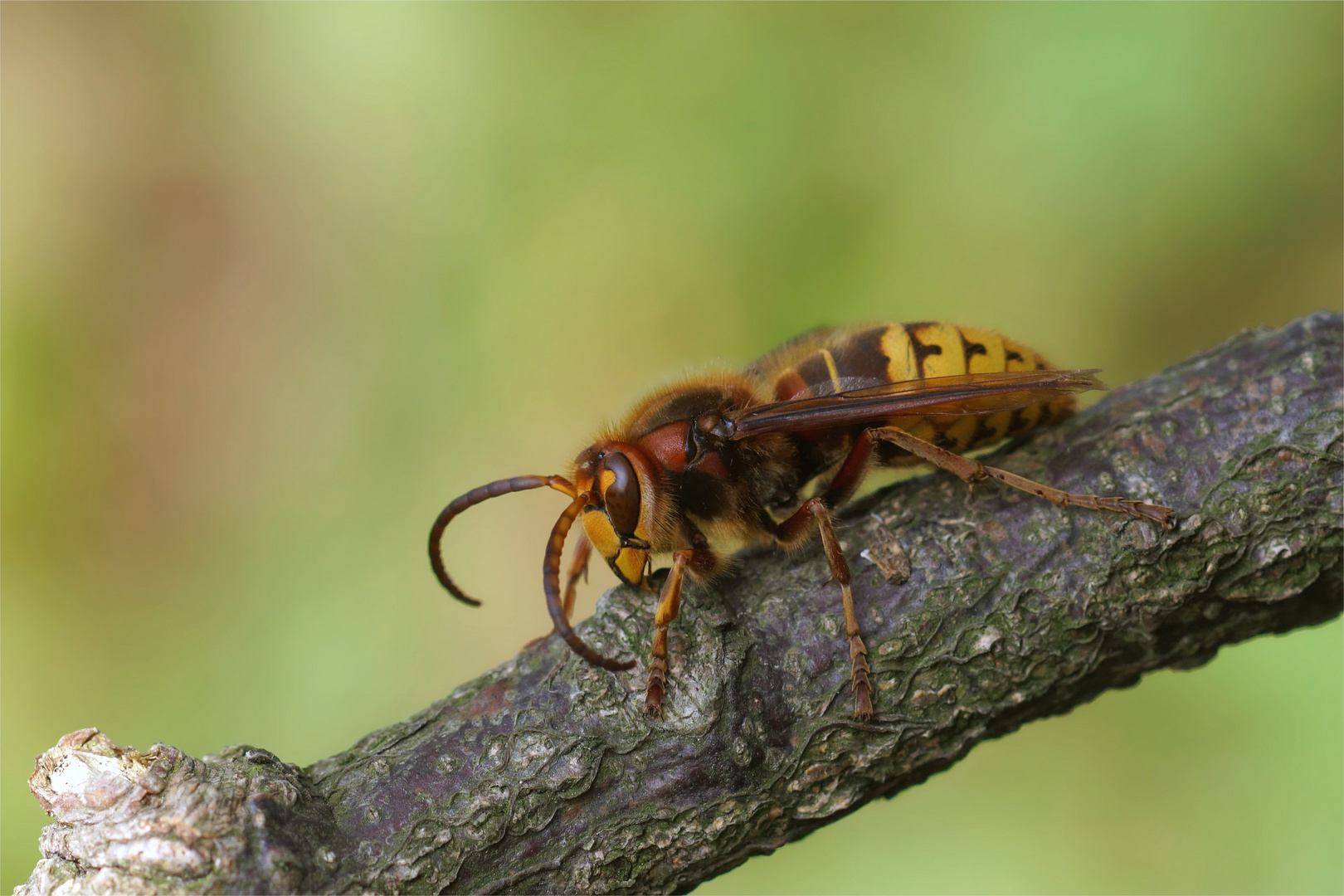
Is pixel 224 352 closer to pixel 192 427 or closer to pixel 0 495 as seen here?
pixel 192 427

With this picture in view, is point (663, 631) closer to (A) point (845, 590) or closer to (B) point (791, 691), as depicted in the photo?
(B) point (791, 691)

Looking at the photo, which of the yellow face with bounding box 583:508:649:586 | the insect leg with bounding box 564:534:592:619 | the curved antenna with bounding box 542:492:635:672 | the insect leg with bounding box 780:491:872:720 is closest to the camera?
the curved antenna with bounding box 542:492:635:672

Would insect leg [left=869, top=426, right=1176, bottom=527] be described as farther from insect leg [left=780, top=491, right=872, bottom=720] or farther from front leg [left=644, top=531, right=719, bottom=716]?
front leg [left=644, top=531, right=719, bottom=716]

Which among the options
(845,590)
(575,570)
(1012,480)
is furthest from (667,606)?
(1012,480)

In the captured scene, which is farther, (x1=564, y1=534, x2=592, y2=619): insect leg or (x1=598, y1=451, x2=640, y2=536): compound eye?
(x1=564, y1=534, x2=592, y2=619): insect leg

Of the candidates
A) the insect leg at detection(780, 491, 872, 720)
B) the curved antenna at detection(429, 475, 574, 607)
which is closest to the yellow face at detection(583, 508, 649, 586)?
the curved antenna at detection(429, 475, 574, 607)

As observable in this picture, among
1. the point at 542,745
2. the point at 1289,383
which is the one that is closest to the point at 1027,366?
the point at 1289,383
